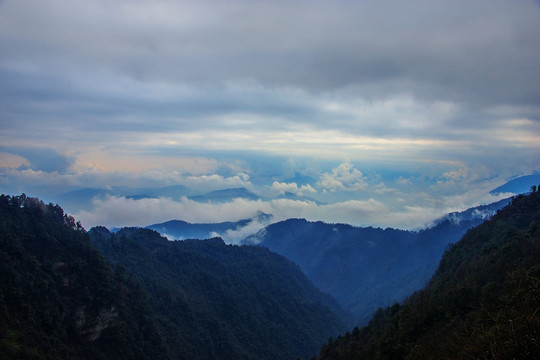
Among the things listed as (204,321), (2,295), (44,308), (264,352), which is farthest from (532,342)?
(264,352)

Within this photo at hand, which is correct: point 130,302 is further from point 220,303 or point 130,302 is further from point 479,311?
point 479,311

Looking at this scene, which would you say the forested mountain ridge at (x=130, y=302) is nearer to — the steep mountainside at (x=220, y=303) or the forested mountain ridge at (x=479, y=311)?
the steep mountainside at (x=220, y=303)

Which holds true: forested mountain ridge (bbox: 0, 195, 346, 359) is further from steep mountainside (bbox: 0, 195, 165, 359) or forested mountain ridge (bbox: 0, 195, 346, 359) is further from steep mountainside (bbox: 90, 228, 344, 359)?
steep mountainside (bbox: 90, 228, 344, 359)

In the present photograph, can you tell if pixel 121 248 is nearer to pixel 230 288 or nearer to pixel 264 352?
pixel 230 288

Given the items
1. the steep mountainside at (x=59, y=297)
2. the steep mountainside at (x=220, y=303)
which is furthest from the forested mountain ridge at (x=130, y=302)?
the steep mountainside at (x=220, y=303)

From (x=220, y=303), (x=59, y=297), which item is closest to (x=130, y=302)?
(x=59, y=297)

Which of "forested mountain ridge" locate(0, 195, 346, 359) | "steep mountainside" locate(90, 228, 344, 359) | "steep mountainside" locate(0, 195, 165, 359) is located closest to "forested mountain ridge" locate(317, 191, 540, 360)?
"forested mountain ridge" locate(0, 195, 346, 359)
